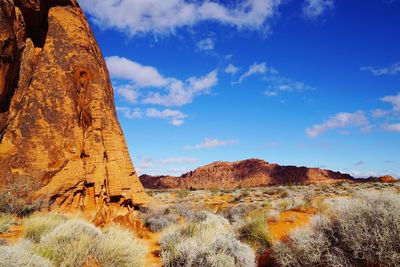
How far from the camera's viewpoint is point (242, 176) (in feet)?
277

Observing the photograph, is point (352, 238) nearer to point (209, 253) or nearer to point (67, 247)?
→ point (209, 253)

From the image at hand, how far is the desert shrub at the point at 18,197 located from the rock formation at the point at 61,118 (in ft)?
0.57

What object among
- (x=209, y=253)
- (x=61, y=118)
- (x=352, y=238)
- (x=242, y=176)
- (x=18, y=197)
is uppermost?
(x=242, y=176)

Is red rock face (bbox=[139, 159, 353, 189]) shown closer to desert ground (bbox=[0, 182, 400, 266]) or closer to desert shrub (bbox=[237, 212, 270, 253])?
desert shrub (bbox=[237, 212, 270, 253])

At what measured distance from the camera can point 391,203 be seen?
486 centimetres

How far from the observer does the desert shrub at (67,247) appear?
5.04 meters

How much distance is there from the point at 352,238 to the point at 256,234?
383 cm

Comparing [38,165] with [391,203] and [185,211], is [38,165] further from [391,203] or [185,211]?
[391,203]

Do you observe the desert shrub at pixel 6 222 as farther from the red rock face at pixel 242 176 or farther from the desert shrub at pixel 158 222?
the red rock face at pixel 242 176

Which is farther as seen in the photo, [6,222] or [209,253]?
[6,222]

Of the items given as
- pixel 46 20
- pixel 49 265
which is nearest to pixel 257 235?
pixel 49 265

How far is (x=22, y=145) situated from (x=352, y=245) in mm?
9526

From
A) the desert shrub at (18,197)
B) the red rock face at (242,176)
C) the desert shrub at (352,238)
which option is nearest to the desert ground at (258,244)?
the desert shrub at (352,238)

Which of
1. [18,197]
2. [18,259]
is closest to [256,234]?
[18,259]
